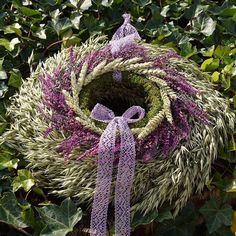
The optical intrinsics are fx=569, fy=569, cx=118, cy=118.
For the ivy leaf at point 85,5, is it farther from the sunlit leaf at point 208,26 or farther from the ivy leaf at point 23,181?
the ivy leaf at point 23,181

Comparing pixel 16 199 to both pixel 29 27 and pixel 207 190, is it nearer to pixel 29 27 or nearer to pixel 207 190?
pixel 207 190

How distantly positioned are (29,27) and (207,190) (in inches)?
34.3

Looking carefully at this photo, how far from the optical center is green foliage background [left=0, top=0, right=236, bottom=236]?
141cm

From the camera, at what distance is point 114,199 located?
1.39m

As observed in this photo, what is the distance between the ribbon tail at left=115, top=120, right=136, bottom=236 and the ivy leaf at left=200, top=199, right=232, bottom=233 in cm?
22

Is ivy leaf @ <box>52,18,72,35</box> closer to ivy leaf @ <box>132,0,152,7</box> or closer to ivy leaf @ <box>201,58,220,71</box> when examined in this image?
ivy leaf @ <box>132,0,152,7</box>

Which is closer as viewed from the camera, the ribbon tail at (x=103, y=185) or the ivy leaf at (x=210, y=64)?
the ribbon tail at (x=103, y=185)

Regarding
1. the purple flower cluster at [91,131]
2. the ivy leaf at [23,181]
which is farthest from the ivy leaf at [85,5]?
the ivy leaf at [23,181]

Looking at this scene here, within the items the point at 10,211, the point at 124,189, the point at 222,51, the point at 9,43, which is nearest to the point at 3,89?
the point at 9,43

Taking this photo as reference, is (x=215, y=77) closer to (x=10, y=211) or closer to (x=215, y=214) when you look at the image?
(x=215, y=214)

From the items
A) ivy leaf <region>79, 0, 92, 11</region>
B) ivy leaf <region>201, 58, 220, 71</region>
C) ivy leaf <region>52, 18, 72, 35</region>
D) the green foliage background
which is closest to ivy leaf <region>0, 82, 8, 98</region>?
the green foliage background

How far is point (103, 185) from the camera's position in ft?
4.46

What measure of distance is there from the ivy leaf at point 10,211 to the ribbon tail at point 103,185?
0.18 m

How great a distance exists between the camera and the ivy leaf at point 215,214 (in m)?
1.46
